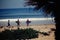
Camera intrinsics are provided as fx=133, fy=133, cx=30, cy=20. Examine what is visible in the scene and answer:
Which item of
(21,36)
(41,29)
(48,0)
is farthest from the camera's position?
(41,29)

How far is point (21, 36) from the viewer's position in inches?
63.9

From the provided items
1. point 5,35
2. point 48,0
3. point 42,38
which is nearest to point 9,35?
point 5,35

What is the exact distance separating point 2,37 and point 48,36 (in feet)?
1.88

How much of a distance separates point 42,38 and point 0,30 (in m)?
0.54

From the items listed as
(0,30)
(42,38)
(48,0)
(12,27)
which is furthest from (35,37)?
(48,0)

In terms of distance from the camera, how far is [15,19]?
5.55 feet


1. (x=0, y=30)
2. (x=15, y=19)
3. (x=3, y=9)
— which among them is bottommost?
(x=0, y=30)

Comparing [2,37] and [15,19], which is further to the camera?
[15,19]

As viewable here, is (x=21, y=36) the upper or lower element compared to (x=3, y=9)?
lower

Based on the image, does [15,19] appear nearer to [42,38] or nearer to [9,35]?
[9,35]

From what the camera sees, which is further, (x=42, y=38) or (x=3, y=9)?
(x=42, y=38)

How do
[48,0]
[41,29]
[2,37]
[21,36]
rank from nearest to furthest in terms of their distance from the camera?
[48,0]
[2,37]
[21,36]
[41,29]

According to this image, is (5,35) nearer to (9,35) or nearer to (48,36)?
(9,35)

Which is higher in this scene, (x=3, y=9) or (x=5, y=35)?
→ (x=3, y=9)
